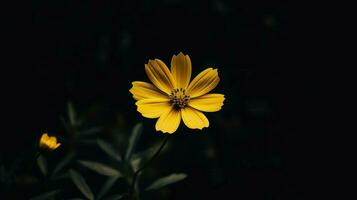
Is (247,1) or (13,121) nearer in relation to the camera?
(13,121)

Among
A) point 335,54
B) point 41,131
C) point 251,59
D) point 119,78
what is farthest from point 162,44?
point 335,54

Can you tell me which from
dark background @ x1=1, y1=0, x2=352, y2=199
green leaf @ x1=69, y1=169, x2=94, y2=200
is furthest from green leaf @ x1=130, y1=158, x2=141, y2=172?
dark background @ x1=1, y1=0, x2=352, y2=199

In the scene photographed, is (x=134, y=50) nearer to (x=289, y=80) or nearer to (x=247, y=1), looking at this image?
(x=247, y=1)

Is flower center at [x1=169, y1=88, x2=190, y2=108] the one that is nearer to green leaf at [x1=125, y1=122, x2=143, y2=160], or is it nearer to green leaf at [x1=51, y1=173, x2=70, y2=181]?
green leaf at [x1=125, y1=122, x2=143, y2=160]

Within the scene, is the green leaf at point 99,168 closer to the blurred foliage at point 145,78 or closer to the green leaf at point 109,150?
the green leaf at point 109,150

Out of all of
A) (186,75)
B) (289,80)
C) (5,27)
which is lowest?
(186,75)

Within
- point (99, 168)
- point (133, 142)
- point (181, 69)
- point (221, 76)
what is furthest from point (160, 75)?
point (221, 76)
